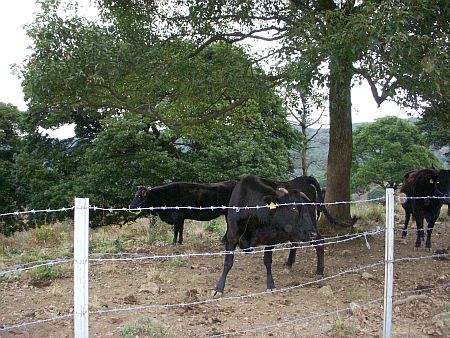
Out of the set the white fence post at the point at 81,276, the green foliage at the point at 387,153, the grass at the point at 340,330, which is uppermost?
the green foliage at the point at 387,153

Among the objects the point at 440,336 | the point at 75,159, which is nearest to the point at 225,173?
the point at 75,159

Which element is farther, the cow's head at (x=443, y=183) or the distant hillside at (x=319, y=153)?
the distant hillside at (x=319, y=153)

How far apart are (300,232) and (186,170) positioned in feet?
46.3

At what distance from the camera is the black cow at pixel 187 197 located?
11.6 meters

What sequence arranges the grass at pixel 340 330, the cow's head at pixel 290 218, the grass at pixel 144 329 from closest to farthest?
the grass at pixel 144 329 → the grass at pixel 340 330 → the cow's head at pixel 290 218

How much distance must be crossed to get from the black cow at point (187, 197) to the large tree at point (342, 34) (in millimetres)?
3586

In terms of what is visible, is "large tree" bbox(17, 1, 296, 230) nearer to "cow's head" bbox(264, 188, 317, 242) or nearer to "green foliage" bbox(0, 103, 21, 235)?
Result: "cow's head" bbox(264, 188, 317, 242)

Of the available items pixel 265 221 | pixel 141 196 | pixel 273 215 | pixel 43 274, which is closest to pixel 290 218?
pixel 273 215

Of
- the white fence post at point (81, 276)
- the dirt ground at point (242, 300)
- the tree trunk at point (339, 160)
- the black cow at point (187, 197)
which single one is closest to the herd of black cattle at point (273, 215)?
the tree trunk at point (339, 160)

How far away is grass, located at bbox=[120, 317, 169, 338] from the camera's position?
502 centimetres

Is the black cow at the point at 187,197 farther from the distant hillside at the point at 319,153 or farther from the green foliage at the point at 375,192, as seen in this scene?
the green foliage at the point at 375,192

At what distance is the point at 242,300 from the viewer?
6.57 meters

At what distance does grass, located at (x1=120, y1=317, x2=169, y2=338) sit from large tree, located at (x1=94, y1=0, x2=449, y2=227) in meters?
3.56

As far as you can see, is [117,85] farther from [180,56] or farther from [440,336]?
[440,336]
